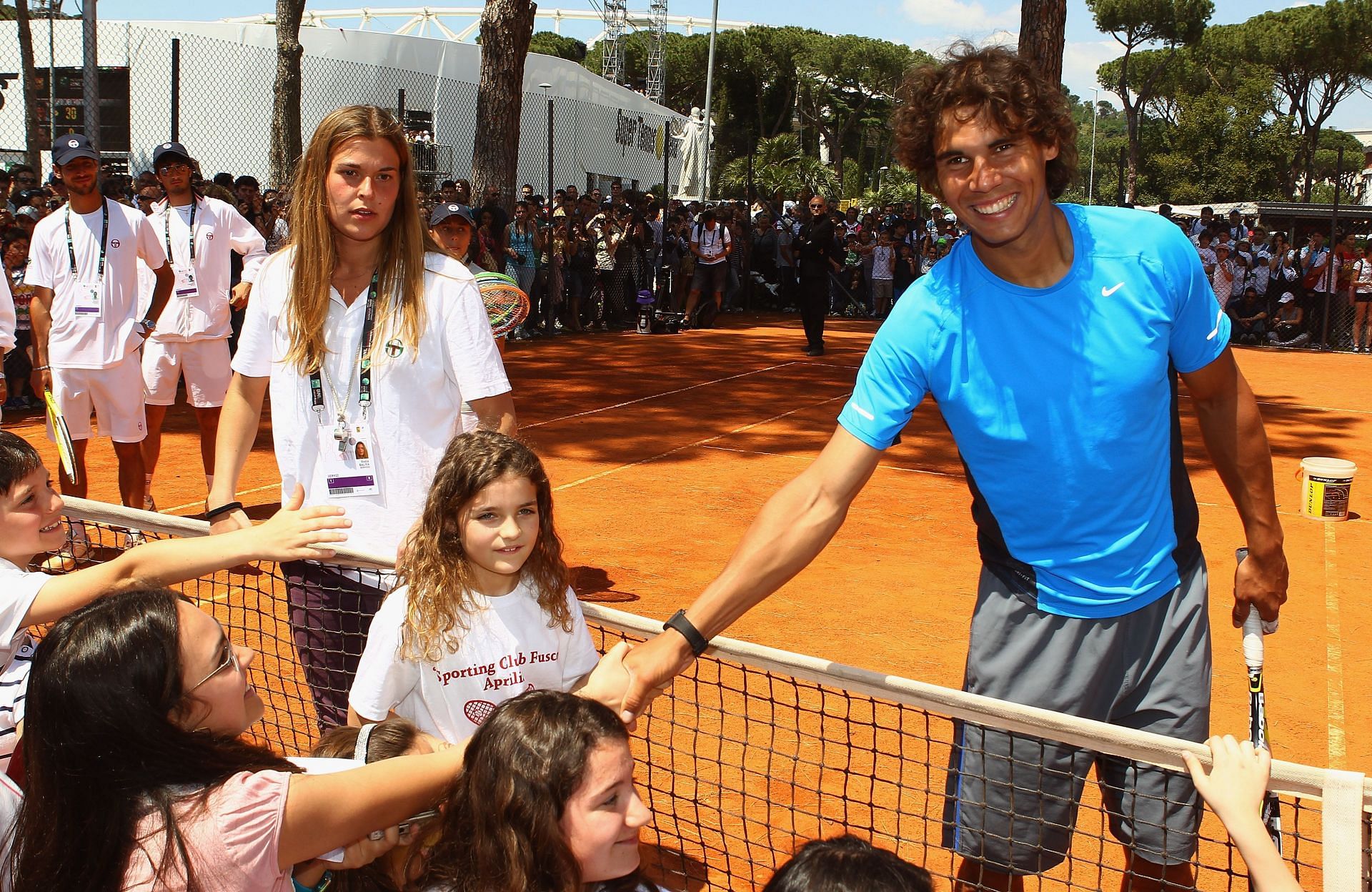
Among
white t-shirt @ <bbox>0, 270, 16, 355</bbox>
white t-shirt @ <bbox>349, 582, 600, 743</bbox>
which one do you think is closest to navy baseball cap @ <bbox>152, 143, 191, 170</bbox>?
white t-shirt @ <bbox>0, 270, 16, 355</bbox>

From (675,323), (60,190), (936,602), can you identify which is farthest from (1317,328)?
(60,190)

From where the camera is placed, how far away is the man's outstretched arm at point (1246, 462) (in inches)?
114

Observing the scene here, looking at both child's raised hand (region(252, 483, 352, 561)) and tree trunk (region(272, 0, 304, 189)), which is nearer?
child's raised hand (region(252, 483, 352, 561))

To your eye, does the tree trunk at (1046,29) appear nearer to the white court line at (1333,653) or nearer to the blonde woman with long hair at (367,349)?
the white court line at (1333,653)

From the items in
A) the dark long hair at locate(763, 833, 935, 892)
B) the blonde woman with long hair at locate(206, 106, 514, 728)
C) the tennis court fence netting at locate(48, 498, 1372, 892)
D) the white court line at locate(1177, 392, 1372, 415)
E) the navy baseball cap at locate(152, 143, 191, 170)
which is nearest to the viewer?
the dark long hair at locate(763, 833, 935, 892)

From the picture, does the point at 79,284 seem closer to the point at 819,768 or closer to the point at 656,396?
the point at 819,768

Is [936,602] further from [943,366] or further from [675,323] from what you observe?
[675,323]

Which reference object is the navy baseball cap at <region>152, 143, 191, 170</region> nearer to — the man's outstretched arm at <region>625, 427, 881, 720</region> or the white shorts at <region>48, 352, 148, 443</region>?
the white shorts at <region>48, 352, 148, 443</region>

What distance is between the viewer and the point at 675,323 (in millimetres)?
20188

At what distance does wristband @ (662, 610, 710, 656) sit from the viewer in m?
2.67

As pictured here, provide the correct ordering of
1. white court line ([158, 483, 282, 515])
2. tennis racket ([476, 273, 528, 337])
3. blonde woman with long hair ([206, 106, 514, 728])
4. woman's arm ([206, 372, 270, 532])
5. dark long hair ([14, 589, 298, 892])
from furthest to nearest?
white court line ([158, 483, 282, 515]) → tennis racket ([476, 273, 528, 337]) → woman's arm ([206, 372, 270, 532]) → blonde woman with long hair ([206, 106, 514, 728]) → dark long hair ([14, 589, 298, 892])

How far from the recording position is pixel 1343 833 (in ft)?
7.36

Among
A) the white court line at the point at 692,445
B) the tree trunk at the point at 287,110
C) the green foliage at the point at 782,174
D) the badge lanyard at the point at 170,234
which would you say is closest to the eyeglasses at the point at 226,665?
the badge lanyard at the point at 170,234

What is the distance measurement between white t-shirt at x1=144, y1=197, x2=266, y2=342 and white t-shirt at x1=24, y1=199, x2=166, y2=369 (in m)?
0.45
